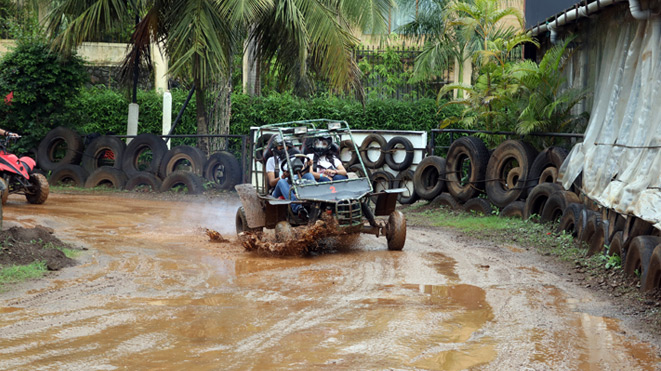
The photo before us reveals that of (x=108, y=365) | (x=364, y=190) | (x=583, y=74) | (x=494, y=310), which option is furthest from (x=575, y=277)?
(x=583, y=74)

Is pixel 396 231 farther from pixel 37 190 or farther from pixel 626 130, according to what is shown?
pixel 37 190

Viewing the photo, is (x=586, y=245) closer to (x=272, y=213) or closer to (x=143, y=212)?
(x=272, y=213)

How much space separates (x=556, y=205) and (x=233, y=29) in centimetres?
930

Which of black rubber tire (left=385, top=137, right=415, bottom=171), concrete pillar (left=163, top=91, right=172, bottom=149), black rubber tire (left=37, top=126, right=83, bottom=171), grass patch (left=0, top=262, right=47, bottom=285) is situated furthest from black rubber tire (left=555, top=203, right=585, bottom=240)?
black rubber tire (left=37, top=126, right=83, bottom=171)

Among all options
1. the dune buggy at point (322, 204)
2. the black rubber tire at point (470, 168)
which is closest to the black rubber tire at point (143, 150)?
the black rubber tire at point (470, 168)

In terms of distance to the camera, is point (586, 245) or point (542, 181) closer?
point (586, 245)

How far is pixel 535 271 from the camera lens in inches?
353

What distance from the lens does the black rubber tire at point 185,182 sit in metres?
18.3

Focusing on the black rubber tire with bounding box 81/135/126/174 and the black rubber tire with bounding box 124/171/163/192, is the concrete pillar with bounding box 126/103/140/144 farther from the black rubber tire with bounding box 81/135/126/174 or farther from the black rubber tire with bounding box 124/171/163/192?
the black rubber tire with bounding box 124/171/163/192

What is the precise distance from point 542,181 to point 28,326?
951cm

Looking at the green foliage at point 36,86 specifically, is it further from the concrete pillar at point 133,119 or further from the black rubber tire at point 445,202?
the black rubber tire at point 445,202

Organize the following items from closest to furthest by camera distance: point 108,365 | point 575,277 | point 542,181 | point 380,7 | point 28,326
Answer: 1. point 108,365
2. point 28,326
3. point 575,277
4. point 542,181
5. point 380,7

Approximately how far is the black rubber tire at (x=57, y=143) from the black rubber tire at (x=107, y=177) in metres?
0.96

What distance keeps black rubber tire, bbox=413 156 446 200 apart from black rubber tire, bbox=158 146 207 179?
565 cm
